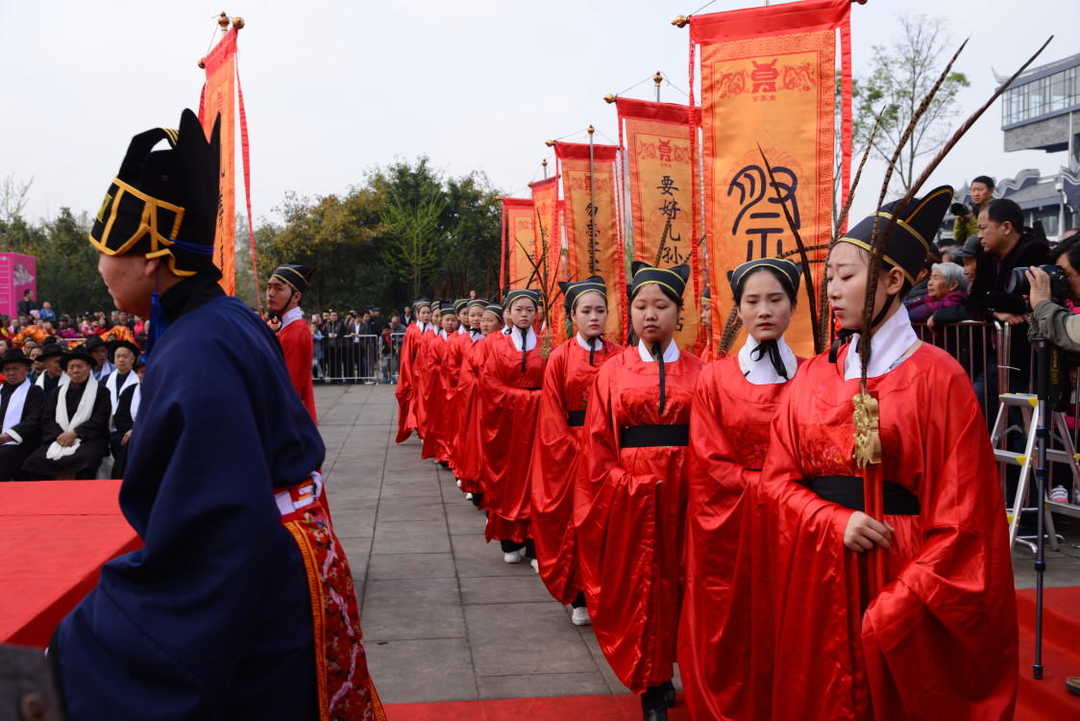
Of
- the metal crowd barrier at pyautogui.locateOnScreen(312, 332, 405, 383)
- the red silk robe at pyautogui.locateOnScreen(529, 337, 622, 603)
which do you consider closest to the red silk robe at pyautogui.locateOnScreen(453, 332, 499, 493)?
the red silk robe at pyautogui.locateOnScreen(529, 337, 622, 603)

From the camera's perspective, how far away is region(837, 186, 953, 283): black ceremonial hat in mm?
2473

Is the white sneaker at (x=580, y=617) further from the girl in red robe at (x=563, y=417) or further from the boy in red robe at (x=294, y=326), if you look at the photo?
the boy in red robe at (x=294, y=326)

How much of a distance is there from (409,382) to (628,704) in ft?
29.1

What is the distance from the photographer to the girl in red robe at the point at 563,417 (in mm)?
5086

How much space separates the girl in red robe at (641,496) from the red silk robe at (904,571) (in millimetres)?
1091

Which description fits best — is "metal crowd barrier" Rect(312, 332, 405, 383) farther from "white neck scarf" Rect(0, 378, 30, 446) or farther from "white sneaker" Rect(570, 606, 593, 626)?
"white sneaker" Rect(570, 606, 593, 626)

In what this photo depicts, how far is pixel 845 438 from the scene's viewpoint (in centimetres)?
247

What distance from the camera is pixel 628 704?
382cm

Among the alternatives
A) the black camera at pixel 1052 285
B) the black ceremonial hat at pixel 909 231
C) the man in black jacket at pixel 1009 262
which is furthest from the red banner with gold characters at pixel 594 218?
the black ceremonial hat at pixel 909 231

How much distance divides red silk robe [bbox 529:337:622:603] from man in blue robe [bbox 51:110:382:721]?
3079 mm

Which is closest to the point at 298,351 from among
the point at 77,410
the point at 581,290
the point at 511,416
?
the point at 581,290

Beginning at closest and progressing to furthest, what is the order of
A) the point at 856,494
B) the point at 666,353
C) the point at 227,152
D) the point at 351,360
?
1. the point at 856,494
2. the point at 666,353
3. the point at 227,152
4. the point at 351,360

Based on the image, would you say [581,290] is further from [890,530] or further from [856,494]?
[890,530]

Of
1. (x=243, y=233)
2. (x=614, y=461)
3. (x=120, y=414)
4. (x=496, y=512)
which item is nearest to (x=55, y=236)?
(x=243, y=233)
